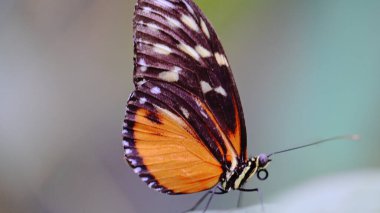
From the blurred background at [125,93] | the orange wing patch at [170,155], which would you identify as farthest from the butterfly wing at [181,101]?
the blurred background at [125,93]

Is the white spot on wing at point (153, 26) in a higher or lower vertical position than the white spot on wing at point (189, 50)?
higher

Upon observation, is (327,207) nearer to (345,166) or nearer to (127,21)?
(345,166)

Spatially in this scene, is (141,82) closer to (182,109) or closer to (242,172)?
(182,109)

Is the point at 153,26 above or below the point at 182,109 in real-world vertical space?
above

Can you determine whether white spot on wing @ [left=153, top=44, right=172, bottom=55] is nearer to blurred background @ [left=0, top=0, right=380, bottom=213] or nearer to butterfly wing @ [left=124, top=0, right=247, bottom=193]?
butterfly wing @ [left=124, top=0, right=247, bottom=193]

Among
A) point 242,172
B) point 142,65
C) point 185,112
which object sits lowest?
point 242,172

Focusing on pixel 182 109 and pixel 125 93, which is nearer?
pixel 182 109

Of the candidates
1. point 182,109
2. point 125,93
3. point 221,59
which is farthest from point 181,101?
point 125,93

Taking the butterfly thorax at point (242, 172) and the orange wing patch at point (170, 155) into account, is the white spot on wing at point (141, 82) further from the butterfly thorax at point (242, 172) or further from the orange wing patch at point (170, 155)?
the butterfly thorax at point (242, 172)
